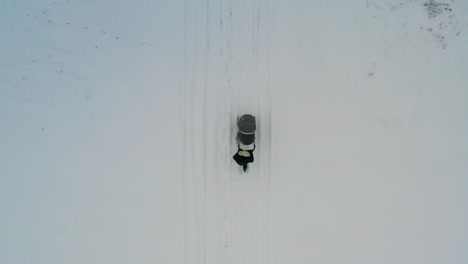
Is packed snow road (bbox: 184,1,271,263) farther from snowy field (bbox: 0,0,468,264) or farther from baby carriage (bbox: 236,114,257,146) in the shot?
baby carriage (bbox: 236,114,257,146)

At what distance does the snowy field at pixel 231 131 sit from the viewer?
216 inches

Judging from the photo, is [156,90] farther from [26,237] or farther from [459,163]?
[459,163]

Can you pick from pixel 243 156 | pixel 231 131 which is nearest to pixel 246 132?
pixel 243 156

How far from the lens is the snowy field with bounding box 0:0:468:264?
5.49m

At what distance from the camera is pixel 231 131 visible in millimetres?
5844

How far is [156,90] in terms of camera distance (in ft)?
19.6

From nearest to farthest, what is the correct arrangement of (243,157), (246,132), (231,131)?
1. (246,132)
2. (243,157)
3. (231,131)

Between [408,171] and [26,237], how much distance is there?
5741mm

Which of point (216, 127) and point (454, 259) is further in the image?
point (216, 127)

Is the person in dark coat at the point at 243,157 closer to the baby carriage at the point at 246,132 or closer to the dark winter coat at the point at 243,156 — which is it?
the dark winter coat at the point at 243,156

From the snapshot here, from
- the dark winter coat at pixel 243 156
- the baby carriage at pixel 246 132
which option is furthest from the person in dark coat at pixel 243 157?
the baby carriage at pixel 246 132

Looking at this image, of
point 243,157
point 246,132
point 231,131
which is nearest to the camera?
point 246,132

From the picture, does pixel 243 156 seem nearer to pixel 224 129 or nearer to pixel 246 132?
pixel 246 132

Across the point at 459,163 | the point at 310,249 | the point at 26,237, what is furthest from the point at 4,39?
the point at 459,163
